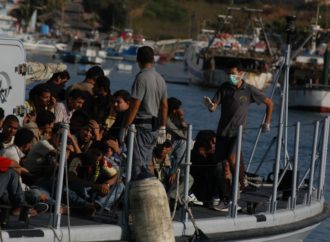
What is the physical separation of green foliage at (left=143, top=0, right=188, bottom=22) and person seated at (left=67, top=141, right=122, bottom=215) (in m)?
68.3

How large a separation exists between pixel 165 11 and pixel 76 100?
7412 cm

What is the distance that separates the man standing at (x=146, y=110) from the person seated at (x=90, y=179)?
0.27 m

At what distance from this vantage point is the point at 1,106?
1287 centimetres


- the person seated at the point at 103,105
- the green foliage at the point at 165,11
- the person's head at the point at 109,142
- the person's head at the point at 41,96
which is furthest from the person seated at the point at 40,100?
the green foliage at the point at 165,11

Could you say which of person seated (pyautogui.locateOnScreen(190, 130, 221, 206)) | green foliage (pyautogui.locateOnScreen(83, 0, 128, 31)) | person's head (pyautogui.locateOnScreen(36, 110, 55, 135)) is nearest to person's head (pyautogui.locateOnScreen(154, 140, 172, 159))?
person seated (pyautogui.locateOnScreen(190, 130, 221, 206))

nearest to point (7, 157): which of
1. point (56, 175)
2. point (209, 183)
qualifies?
point (56, 175)

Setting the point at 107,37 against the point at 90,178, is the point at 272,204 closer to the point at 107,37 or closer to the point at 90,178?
the point at 90,178

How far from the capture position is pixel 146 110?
12.0 meters

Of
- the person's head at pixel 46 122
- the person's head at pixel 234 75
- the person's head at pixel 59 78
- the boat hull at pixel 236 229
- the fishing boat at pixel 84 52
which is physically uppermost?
the person's head at pixel 234 75

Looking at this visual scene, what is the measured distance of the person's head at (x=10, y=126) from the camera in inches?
455

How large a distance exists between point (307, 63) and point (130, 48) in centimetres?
3919

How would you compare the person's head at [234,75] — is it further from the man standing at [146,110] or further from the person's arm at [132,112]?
the person's arm at [132,112]

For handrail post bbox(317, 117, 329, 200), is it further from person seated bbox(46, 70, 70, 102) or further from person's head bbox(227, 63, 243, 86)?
person seated bbox(46, 70, 70, 102)

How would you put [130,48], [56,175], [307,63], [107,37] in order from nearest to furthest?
1. [56,175]
2. [307,63]
3. [130,48]
4. [107,37]
